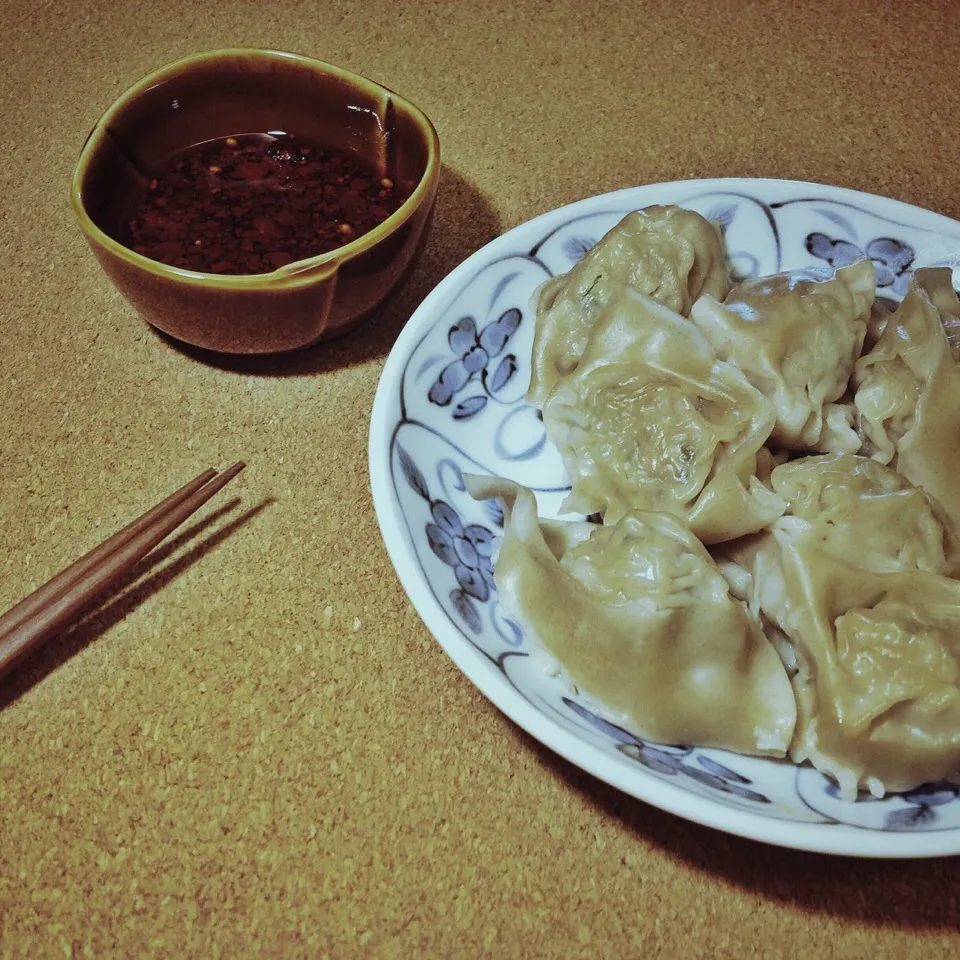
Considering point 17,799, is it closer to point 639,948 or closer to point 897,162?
point 639,948

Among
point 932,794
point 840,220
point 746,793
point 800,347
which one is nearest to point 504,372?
point 800,347

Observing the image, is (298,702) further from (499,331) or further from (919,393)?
(919,393)

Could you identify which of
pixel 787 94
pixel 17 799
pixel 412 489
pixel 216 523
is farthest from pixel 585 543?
pixel 787 94

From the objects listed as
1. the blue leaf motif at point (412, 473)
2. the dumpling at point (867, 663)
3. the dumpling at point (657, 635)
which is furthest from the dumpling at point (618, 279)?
the dumpling at point (867, 663)

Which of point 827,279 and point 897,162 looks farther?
point 897,162

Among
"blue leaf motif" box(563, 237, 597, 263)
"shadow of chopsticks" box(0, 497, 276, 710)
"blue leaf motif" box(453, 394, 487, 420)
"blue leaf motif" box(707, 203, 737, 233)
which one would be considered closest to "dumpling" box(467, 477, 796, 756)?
"blue leaf motif" box(453, 394, 487, 420)
